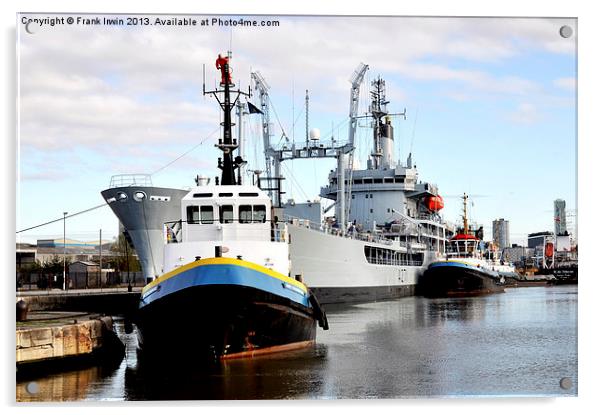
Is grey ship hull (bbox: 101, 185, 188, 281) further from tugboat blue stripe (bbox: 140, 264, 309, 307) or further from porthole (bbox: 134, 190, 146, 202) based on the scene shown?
tugboat blue stripe (bbox: 140, 264, 309, 307)

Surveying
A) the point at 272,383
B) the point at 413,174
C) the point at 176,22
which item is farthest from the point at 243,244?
the point at 413,174

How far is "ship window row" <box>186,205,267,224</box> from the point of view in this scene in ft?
61.6

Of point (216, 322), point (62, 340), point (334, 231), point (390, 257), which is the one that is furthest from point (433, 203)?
point (62, 340)

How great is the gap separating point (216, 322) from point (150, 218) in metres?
12.2

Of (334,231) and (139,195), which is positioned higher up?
(139,195)

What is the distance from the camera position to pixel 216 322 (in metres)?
16.8

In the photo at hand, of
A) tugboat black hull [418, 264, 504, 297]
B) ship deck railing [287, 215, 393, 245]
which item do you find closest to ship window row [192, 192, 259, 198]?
ship deck railing [287, 215, 393, 245]

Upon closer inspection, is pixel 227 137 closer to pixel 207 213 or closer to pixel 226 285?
pixel 207 213

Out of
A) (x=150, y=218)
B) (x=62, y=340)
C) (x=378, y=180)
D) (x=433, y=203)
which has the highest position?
(x=378, y=180)

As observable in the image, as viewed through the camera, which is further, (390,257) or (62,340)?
(390,257)

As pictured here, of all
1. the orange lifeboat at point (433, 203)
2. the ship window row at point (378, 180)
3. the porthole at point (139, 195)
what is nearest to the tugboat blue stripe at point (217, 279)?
the porthole at point (139, 195)

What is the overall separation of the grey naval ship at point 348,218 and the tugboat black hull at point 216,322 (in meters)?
2.20

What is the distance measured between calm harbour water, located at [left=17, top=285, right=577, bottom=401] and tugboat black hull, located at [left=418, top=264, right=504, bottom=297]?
2600 centimetres
